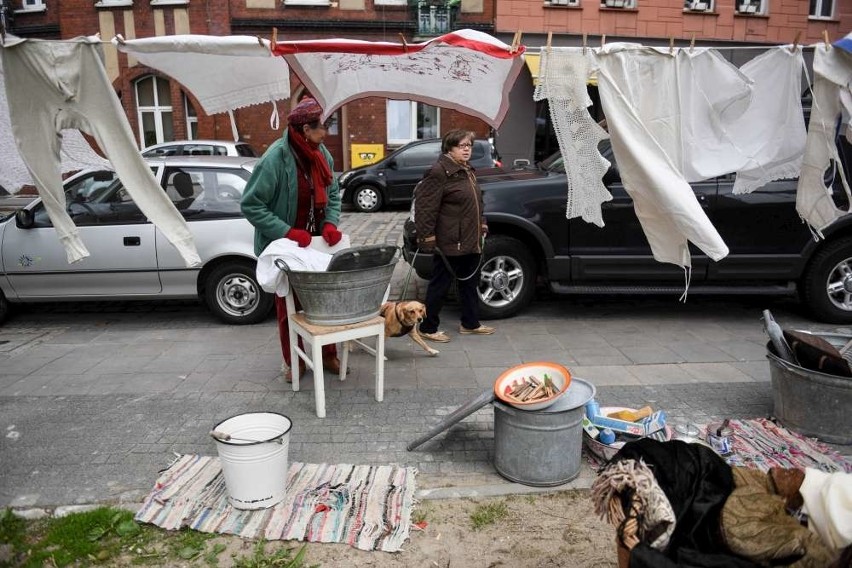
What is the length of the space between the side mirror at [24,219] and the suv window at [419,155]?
29.5ft

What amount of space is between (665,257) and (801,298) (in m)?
4.04

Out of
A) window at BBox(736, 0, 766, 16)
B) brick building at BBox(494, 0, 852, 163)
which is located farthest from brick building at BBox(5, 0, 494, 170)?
window at BBox(736, 0, 766, 16)

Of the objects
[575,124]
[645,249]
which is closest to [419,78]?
[575,124]

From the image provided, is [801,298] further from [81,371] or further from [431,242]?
[81,371]

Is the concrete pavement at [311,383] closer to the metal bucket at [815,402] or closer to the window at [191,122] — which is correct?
the metal bucket at [815,402]

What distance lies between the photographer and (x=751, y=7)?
61.8ft

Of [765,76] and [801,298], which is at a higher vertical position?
[765,76]

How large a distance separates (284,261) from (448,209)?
208 cm

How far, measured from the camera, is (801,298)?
22.8 feet

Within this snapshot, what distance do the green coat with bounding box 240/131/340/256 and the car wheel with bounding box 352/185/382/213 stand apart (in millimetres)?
9839

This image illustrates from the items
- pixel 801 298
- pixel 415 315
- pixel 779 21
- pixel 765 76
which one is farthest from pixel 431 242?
pixel 779 21

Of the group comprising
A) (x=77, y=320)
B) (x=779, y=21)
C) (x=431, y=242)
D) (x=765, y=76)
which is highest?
(x=779, y=21)

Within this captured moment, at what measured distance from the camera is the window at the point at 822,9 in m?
19.6

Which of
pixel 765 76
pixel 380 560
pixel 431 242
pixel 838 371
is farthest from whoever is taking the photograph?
pixel 431 242
